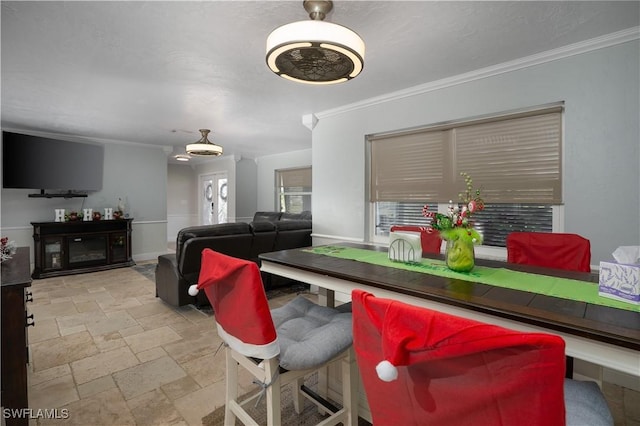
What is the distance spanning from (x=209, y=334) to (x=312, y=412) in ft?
4.64

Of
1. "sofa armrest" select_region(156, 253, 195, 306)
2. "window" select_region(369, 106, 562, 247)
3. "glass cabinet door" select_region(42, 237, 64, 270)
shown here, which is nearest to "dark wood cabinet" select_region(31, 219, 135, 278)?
"glass cabinet door" select_region(42, 237, 64, 270)

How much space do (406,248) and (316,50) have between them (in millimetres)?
1240

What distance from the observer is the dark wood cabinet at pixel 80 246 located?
479 centimetres

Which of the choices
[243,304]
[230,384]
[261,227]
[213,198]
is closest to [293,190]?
[213,198]

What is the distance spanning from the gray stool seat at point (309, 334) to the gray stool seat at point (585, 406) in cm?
79

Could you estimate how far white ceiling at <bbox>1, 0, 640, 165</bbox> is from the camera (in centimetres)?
187

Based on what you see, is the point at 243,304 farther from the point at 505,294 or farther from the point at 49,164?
the point at 49,164

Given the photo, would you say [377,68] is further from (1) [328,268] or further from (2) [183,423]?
(2) [183,423]

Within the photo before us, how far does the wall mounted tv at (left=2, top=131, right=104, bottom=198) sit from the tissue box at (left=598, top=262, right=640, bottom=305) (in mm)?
6594

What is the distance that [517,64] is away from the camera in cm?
255

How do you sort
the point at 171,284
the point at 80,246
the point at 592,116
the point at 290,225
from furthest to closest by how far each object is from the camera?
the point at 80,246
the point at 290,225
the point at 171,284
the point at 592,116

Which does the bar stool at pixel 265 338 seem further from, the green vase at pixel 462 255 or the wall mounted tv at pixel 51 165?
the wall mounted tv at pixel 51 165

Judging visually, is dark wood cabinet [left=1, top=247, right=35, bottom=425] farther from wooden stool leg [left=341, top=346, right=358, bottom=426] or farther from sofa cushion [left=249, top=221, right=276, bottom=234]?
sofa cushion [left=249, top=221, right=276, bottom=234]

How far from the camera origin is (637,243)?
6.99 feet
